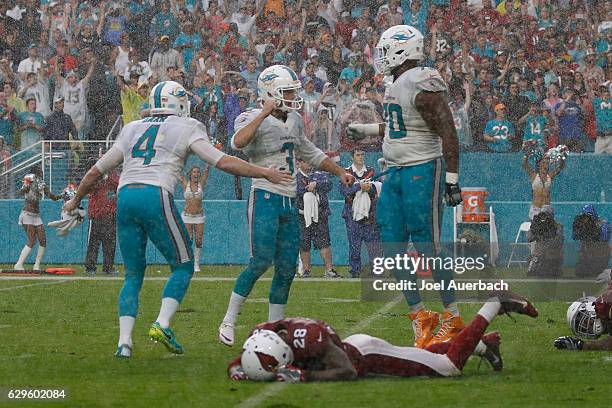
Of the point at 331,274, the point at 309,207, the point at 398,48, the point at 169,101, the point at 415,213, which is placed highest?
the point at 398,48

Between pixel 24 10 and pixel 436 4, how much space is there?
7799 millimetres

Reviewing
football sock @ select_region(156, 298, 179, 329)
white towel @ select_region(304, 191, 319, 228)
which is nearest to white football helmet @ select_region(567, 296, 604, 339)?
football sock @ select_region(156, 298, 179, 329)

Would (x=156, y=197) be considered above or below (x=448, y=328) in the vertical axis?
above

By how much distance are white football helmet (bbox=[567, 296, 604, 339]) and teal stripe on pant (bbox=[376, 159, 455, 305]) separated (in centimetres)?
101

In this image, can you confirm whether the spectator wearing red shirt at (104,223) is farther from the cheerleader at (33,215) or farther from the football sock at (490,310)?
the football sock at (490,310)

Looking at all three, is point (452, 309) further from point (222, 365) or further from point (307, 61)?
point (307, 61)

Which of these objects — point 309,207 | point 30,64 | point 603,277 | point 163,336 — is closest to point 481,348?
point 163,336

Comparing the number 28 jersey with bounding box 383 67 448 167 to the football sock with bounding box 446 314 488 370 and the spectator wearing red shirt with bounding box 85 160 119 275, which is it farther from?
the spectator wearing red shirt with bounding box 85 160 119 275

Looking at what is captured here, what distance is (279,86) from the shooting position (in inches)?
337

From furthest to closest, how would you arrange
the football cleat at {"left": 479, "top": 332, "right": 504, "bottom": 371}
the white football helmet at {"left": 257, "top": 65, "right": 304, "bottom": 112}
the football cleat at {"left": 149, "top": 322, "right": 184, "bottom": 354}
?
1. the white football helmet at {"left": 257, "top": 65, "right": 304, "bottom": 112}
2. the football cleat at {"left": 149, "top": 322, "right": 184, "bottom": 354}
3. the football cleat at {"left": 479, "top": 332, "right": 504, "bottom": 371}

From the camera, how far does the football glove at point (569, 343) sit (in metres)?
8.15

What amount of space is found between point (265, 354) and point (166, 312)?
156 cm

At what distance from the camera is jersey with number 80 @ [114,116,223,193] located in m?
7.88

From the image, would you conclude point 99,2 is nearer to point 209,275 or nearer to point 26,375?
point 209,275
